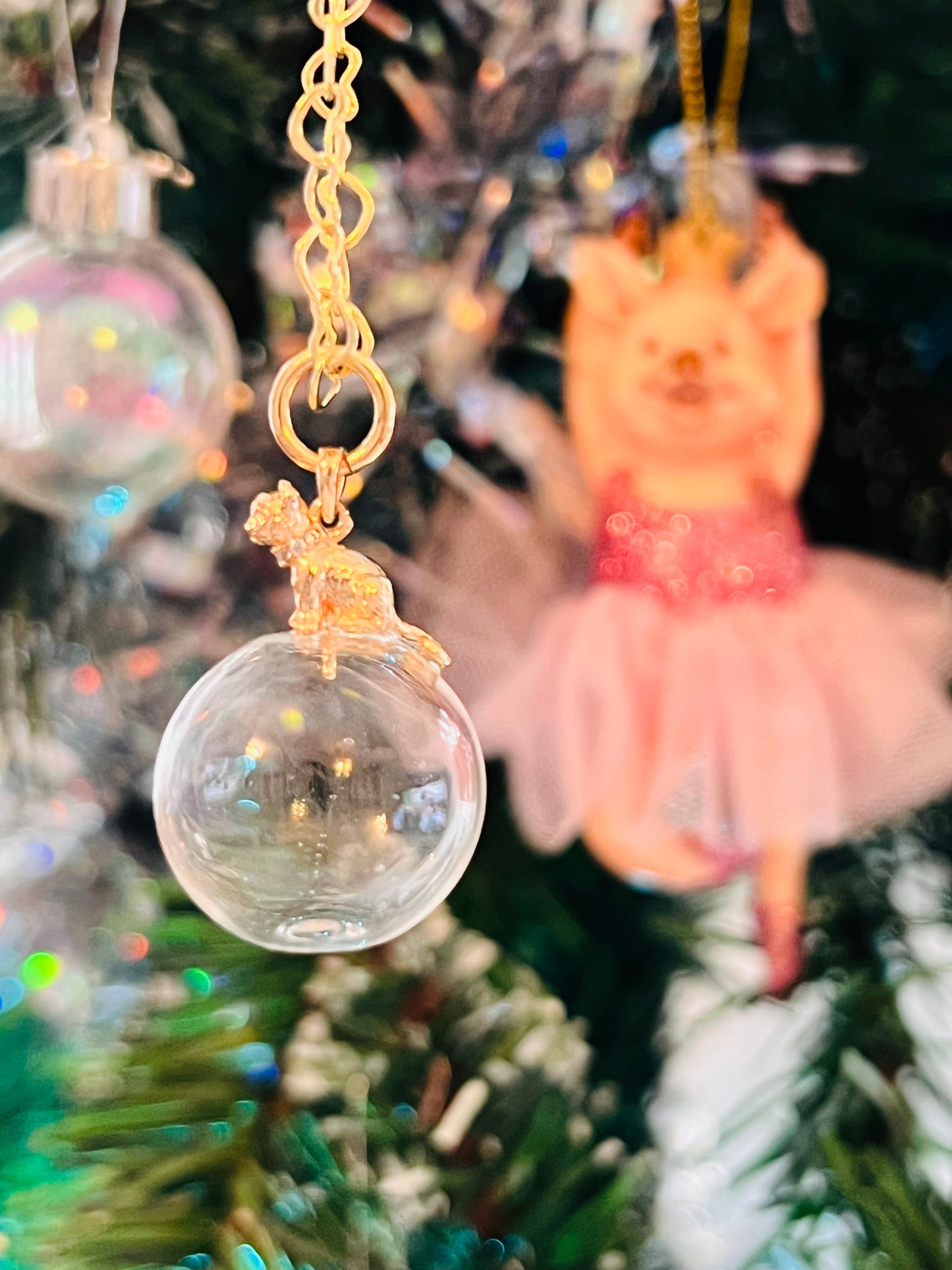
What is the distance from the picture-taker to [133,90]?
1.87 feet

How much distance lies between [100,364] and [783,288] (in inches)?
12.1

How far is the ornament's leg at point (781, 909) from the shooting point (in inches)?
22.7

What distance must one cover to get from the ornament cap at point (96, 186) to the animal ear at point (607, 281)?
19 centimetres

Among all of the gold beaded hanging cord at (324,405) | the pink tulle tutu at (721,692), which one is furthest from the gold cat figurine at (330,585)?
the pink tulle tutu at (721,692)

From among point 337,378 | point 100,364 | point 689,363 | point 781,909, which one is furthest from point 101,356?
point 781,909

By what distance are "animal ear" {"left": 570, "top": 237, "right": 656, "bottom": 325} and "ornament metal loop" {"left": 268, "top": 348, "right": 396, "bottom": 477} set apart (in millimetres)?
270

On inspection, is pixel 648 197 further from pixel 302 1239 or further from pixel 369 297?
pixel 302 1239

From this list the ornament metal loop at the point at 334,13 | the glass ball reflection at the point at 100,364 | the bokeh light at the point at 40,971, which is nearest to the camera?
the ornament metal loop at the point at 334,13

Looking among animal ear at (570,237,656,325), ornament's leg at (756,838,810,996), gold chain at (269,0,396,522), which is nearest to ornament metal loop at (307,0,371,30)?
gold chain at (269,0,396,522)

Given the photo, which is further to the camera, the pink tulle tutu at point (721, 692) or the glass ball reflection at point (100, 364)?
the pink tulle tutu at point (721, 692)

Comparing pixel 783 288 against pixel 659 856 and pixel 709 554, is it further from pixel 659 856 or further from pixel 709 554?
pixel 659 856

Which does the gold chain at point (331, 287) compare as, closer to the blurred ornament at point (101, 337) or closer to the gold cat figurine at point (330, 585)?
the gold cat figurine at point (330, 585)

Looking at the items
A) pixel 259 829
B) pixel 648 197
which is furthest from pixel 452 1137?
pixel 648 197

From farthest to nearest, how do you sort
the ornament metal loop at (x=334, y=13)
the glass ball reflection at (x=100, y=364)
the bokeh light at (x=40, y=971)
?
the bokeh light at (x=40, y=971) → the glass ball reflection at (x=100, y=364) → the ornament metal loop at (x=334, y=13)
